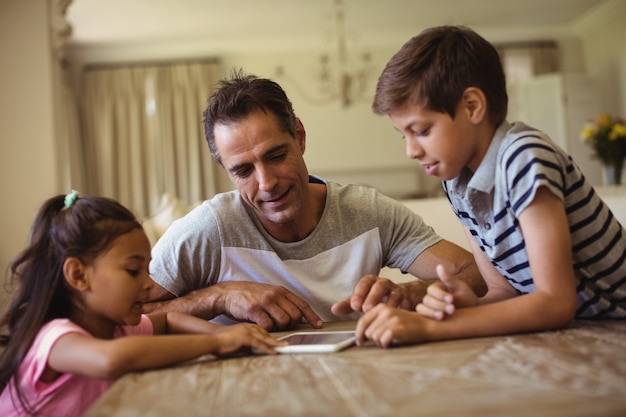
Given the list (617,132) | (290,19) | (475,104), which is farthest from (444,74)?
(290,19)

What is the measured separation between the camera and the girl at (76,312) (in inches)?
43.7

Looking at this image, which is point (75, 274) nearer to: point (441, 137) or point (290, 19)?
point (441, 137)

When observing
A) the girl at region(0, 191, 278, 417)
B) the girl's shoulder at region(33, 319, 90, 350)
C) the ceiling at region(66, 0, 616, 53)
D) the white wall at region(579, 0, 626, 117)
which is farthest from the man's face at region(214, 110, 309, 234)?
the white wall at region(579, 0, 626, 117)

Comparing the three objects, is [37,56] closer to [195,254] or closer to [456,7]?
[195,254]

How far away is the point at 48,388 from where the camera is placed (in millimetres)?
1152

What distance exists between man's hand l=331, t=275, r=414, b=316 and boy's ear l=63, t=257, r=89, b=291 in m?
0.46

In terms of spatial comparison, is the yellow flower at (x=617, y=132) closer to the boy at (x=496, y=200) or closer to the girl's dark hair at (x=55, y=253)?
the boy at (x=496, y=200)

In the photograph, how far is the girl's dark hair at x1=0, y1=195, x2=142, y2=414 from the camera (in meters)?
1.23

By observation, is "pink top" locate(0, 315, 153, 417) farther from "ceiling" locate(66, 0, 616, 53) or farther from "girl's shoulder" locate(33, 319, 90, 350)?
"ceiling" locate(66, 0, 616, 53)

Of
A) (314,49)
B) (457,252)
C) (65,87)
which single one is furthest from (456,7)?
(457,252)

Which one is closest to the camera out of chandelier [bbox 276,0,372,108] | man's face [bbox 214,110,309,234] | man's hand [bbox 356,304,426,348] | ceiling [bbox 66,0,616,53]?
man's hand [bbox 356,304,426,348]

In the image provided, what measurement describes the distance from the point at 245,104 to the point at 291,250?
393 mm

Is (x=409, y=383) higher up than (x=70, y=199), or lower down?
lower down

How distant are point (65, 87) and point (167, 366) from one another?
805 cm
